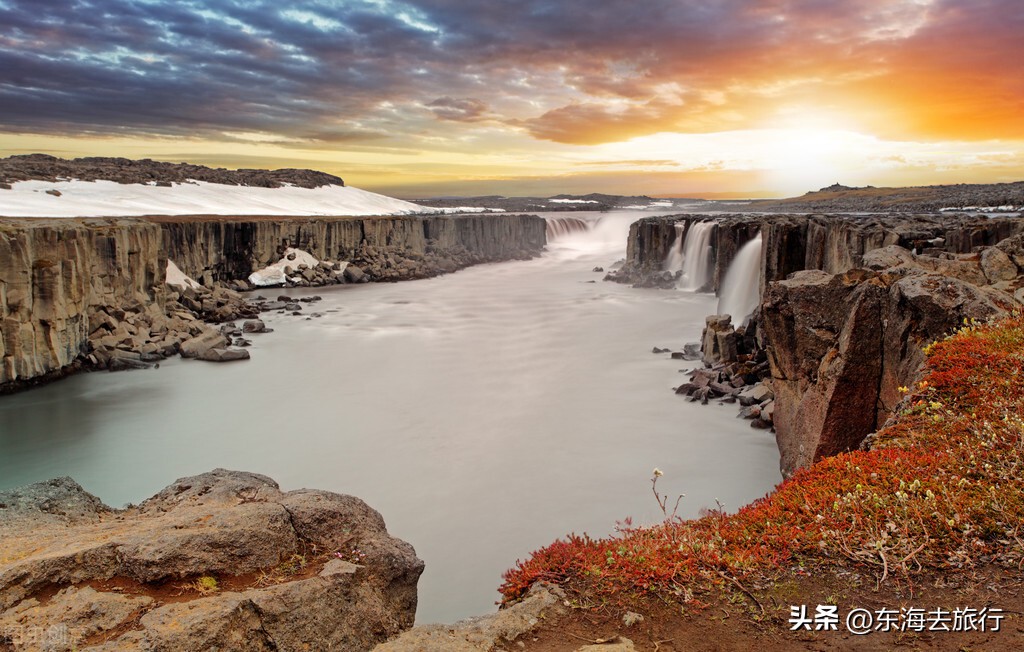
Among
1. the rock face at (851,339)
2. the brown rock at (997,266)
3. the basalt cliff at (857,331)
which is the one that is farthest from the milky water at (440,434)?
the brown rock at (997,266)

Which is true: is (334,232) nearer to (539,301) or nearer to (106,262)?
(539,301)

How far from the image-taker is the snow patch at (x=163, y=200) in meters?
47.4

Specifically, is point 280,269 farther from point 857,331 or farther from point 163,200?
point 857,331

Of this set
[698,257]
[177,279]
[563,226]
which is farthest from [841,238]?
[563,226]

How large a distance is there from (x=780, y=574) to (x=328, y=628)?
334 centimetres

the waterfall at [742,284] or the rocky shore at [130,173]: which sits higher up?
the rocky shore at [130,173]

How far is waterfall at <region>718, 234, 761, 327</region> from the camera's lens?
93.8ft

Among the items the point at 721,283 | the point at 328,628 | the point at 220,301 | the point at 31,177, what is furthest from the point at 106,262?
the point at 31,177

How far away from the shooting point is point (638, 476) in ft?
41.0

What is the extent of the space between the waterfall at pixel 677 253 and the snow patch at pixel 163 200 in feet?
129

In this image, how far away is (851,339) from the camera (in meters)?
9.95

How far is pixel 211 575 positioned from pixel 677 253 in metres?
Result: 42.7

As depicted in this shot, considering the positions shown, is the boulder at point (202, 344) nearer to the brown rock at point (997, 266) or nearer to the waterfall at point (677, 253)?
the brown rock at point (997, 266)

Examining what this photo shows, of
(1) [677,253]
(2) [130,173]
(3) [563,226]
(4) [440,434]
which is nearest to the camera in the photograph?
(4) [440,434]
